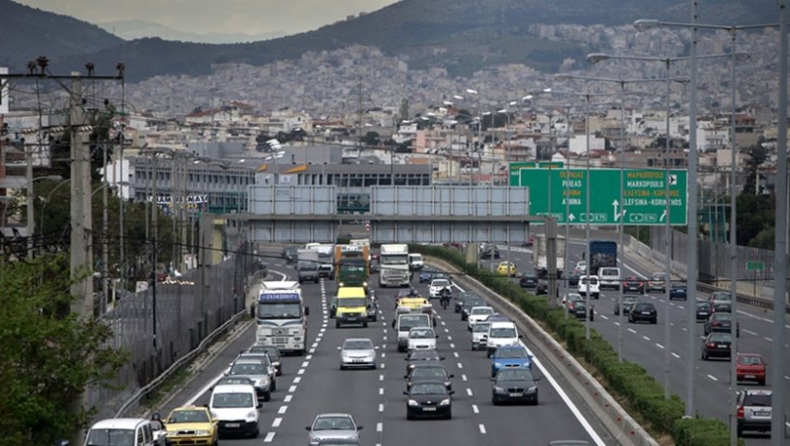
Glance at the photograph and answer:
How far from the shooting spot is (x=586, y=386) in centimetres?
4994

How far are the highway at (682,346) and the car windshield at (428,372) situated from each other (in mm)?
6634

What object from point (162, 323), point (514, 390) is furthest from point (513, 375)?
point (162, 323)

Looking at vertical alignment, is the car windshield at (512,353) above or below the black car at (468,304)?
above

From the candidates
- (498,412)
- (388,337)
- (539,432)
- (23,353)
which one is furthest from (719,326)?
(23,353)

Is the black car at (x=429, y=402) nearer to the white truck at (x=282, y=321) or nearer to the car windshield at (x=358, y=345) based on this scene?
the car windshield at (x=358, y=345)

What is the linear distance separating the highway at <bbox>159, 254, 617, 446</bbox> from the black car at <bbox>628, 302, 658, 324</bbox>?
12.6 meters

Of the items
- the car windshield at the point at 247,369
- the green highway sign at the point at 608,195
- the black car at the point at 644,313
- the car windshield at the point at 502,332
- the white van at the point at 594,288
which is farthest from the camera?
the white van at the point at 594,288

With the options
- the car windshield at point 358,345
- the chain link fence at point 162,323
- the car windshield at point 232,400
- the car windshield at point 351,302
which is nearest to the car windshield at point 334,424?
the chain link fence at point 162,323

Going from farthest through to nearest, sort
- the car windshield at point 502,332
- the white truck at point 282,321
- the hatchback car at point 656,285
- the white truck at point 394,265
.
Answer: the white truck at point 394,265 → the hatchback car at point 656,285 → the white truck at point 282,321 → the car windshield at point 502,332

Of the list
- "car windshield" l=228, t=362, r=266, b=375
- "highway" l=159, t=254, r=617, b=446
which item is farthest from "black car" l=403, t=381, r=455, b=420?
"car windshield" l=228, t=362, r=266, b=375

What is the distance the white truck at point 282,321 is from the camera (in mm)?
66875

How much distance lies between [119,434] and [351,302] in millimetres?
49640

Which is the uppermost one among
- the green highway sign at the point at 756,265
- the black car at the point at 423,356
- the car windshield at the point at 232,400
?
the green highway sign at the point at 756,265

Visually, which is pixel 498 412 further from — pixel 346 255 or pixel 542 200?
pixel 346 255
